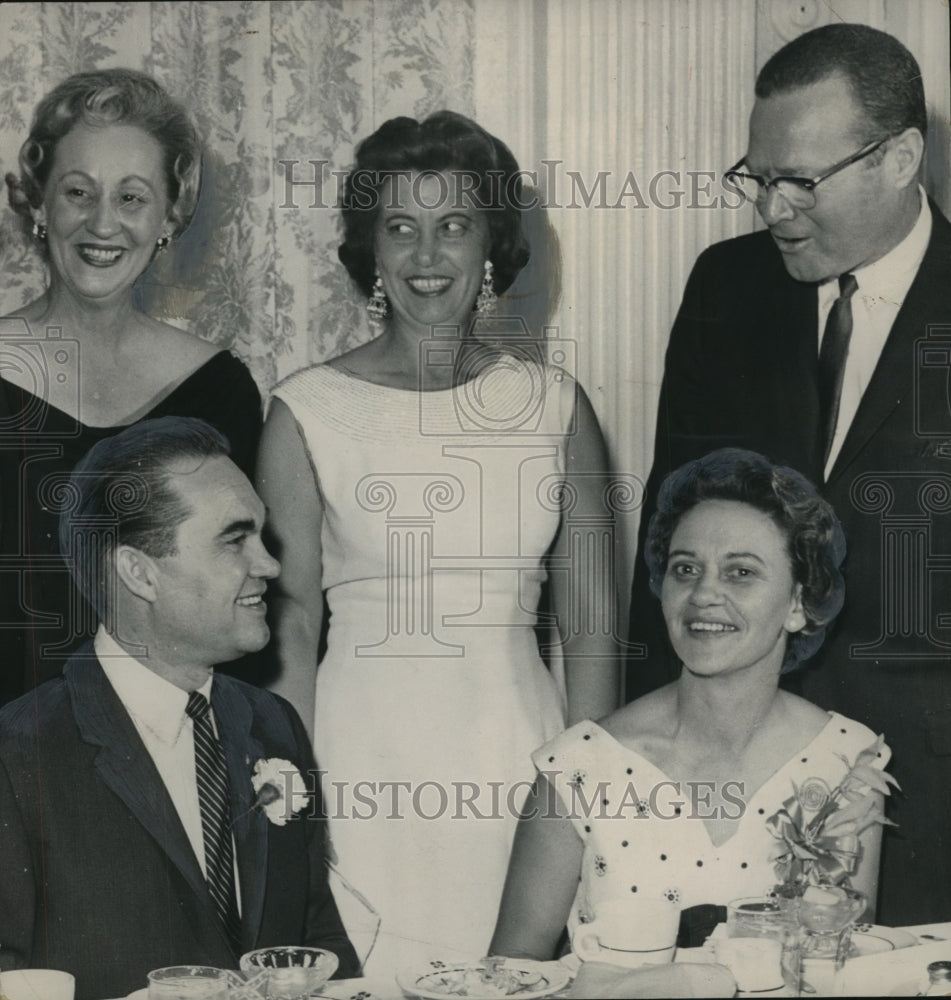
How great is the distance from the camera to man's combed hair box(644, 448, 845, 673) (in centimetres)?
333

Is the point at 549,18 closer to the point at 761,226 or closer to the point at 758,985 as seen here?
the point at 761,226

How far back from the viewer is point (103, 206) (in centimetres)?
341

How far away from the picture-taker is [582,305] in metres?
3.42

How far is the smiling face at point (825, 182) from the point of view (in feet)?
11.1

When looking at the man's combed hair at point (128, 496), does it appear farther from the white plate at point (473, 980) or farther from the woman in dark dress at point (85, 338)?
the white plate at point (473, 980)

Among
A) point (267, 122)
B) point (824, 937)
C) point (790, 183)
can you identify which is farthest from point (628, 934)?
point (267, 122)

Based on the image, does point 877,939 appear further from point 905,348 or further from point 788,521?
point 905,348

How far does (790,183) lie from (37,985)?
2555mm

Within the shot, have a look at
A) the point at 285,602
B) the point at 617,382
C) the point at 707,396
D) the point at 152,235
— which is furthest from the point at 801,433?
the point at 152,235

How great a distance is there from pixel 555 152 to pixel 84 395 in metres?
1.25
